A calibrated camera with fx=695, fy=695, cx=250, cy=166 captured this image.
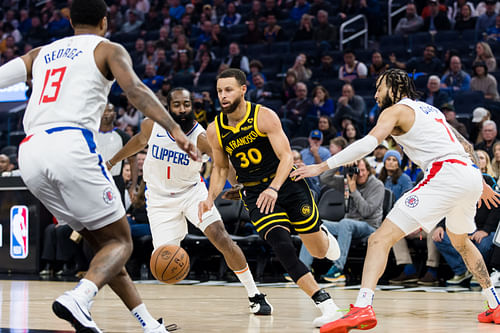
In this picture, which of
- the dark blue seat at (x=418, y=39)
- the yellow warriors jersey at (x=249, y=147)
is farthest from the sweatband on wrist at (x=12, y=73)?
the dark blue seat at (x=418, y=39)

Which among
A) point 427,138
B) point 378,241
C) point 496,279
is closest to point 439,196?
point 427,138

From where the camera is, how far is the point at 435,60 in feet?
41.6

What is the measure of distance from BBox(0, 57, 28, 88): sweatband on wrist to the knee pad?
2222mm

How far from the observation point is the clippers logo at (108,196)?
143 inches

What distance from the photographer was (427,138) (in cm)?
487

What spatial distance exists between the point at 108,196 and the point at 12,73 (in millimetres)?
940

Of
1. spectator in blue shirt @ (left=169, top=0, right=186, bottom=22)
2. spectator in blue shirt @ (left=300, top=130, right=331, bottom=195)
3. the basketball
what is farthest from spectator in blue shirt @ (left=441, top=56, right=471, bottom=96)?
spectator in blue shirt @ (left=169, top=0, right=186, bottom=22)

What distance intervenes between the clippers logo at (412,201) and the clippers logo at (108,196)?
6.69 ft

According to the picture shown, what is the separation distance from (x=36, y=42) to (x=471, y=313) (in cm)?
1658

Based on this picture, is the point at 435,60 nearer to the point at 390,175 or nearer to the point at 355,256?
the point at 390,175

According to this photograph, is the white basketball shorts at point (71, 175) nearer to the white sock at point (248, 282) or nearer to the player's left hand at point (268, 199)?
the player's left hand at point (268, 199)

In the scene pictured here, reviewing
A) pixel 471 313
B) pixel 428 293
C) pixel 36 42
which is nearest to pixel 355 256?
pixel 428 293

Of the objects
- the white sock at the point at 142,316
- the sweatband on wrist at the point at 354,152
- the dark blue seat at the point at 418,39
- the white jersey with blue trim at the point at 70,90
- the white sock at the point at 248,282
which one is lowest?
the white sock at the point at 248,282

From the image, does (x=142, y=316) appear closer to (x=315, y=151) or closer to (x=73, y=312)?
(x=73, y=312)
